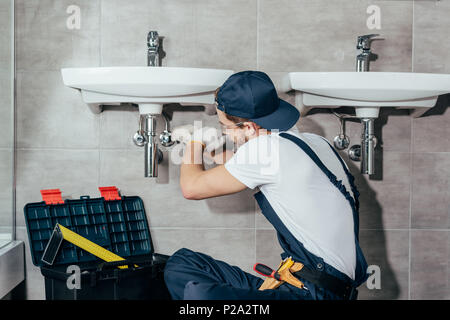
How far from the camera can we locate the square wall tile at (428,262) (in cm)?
186

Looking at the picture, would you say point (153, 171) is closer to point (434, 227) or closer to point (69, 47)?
point (69, 47)

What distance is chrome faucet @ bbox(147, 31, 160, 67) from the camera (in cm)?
168

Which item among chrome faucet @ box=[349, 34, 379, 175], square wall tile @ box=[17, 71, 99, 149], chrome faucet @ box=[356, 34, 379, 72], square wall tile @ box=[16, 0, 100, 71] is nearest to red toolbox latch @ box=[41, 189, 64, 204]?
square wall tile @ box=[17, 71, 99, 149]

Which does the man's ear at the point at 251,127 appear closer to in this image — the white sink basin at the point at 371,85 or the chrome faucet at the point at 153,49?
the white sink basin at the point at 371,85

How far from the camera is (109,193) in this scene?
1720mm

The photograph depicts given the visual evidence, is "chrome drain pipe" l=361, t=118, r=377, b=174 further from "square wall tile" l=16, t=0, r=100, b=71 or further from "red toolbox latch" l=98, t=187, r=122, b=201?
"square wall tile" l=16, t=0, r=100, b=71

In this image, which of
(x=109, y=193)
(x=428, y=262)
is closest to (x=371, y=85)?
(x=428, y=262)

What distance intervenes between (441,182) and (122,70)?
1391 millimetres

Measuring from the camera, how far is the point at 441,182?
1.86 m

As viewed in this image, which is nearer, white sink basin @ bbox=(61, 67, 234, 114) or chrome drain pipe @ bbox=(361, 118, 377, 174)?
white sink basin @ bbox=(61, 67, 234, 114)

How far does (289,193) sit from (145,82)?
641 mm

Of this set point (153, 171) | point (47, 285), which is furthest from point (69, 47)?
point (47, 285)

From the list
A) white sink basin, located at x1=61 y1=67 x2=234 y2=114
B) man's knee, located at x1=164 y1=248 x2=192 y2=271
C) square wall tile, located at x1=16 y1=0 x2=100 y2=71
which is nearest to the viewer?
man's knee, located at x1=164 y1=248 x2=192 y2=271

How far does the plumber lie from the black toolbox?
32 centimetres
